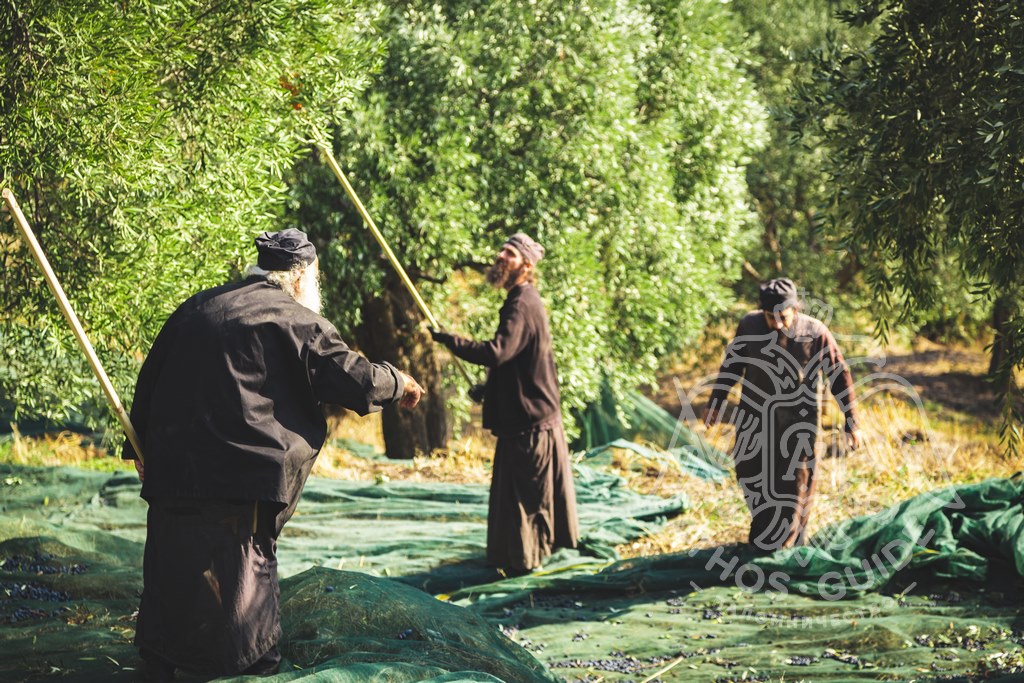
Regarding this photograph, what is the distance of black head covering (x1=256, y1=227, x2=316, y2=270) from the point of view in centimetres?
466

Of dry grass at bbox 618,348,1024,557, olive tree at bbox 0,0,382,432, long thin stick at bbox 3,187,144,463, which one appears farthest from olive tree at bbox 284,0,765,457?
long thin stick at bbox 3,187,144,463

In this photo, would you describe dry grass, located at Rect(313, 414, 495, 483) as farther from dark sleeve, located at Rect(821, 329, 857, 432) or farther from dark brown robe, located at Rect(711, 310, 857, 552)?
dark sleeve, located at Rect(821, 329, 857, 432)

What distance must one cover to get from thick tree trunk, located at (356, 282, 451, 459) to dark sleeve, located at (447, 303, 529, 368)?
4.67 meters

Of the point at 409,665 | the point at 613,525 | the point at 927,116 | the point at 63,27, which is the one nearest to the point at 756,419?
the point at 613,525

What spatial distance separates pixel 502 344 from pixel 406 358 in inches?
203

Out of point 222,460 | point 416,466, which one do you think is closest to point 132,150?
point 222,460

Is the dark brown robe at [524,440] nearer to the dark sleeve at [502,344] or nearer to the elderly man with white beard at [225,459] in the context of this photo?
the dark sleeve at [502,344]

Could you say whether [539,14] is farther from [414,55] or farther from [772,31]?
[772,31]

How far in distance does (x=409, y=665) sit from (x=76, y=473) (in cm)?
654

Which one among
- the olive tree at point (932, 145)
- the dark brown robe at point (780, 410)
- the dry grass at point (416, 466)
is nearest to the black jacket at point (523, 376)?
the dark brown robe at point (780, 410)

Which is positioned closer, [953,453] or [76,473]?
[76,473]

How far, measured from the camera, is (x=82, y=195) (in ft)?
20.7

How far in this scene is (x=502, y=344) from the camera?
25.5ft

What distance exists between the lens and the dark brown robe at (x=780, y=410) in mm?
7859
